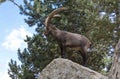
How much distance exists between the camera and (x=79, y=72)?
888cm

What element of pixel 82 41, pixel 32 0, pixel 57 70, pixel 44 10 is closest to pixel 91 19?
pixel 44 10

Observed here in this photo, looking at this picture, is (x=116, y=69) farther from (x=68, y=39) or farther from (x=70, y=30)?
(x=70, y=30)

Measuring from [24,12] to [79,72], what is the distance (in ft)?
34.4

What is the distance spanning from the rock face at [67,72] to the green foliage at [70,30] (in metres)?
7.44

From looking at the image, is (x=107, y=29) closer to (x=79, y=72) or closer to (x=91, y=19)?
(x=91, y=19)

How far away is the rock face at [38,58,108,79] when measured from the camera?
8758 millimetres

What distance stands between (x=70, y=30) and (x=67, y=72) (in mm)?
9043

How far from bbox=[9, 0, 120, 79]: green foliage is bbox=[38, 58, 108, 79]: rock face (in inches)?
293

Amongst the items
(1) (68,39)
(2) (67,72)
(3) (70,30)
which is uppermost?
(1) (68,39)

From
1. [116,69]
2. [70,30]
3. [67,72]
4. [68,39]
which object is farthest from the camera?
[70,30]

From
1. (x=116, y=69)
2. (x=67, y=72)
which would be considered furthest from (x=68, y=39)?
(x=116, y=69)

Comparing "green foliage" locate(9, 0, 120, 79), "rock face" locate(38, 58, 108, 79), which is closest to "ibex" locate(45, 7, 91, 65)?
"rock face" locate(38, 58, 108, 79)

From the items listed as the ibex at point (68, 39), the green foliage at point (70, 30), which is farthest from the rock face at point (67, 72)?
the green foliage at point (70, 30)

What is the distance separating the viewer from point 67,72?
9.03 meters
